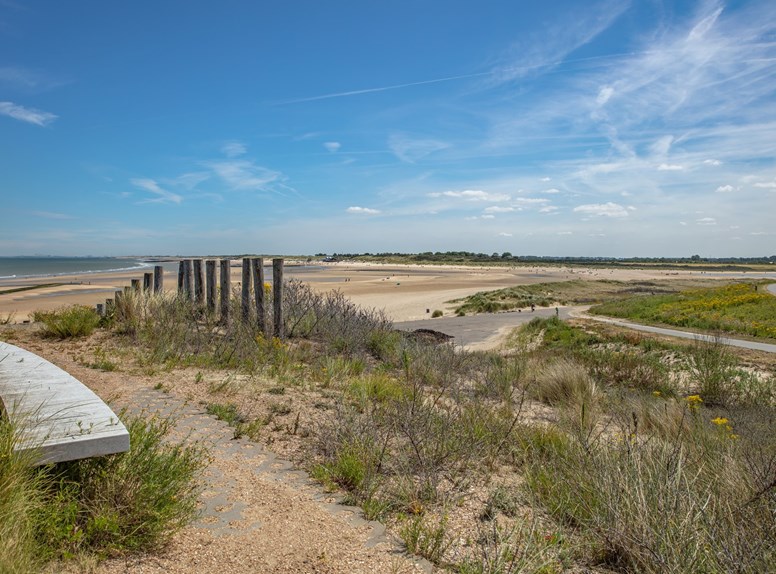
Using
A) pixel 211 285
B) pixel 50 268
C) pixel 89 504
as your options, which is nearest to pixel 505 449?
pixel 89 504

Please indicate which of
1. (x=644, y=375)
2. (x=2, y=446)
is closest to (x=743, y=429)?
(x=644, y=375)

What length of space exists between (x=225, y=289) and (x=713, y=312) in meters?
20.3

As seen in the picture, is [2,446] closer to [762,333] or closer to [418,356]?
[418,356]

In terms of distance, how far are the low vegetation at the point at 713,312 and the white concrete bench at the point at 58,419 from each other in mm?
20051

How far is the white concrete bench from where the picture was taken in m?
2.87

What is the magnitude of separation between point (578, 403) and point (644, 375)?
4440 millimetres

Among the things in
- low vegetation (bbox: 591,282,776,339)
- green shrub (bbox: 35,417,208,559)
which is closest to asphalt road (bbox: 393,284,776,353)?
low vegetation (bbox: 591,282,776,339)

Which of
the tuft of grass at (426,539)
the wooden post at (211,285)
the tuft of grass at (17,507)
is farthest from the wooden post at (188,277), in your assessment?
the tuft of grass at (426,539)

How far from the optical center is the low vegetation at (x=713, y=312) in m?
18.8

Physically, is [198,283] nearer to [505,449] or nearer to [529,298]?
[505,449]

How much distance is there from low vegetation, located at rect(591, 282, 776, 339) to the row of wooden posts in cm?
1621

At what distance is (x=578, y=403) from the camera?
7664mm

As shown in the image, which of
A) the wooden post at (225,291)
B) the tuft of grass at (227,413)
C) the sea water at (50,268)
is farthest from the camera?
the sea water at (50,268)

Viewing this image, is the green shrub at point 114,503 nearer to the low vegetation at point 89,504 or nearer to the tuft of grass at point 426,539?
the low vegetation at point 89,504
